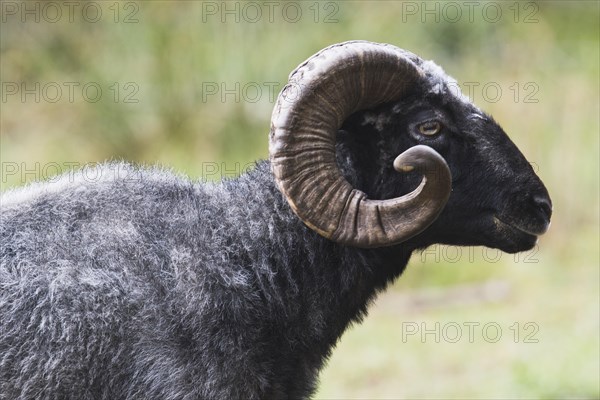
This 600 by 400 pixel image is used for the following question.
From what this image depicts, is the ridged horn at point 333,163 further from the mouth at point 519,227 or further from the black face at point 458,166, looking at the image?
the mouth at point 519,227

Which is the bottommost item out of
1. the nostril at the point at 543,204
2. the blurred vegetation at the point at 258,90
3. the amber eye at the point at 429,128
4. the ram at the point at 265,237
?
the ram at the point at 265,237

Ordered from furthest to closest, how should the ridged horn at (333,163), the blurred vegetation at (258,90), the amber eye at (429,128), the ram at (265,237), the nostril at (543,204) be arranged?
the blurred vegetation at (258,90) → the nostril at (543,204) → the amber eye at (429,128) → the ridged horn at (333,163) → the ram at (265,237)

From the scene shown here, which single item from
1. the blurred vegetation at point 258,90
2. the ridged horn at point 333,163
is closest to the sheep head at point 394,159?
the ridged horn at point 333,163

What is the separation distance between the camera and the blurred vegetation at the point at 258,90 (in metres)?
17.1

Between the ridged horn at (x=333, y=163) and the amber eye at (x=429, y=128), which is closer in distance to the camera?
the ridged horn at (x=333, y=163)

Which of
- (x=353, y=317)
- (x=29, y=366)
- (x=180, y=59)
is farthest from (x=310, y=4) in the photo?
(x=29, y=366)

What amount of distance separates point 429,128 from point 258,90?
38.6 feet

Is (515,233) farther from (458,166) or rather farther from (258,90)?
(258,90)

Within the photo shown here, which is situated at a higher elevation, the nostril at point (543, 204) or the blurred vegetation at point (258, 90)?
the blurred vegetation at point (258, 90)

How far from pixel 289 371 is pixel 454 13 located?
14.9 m

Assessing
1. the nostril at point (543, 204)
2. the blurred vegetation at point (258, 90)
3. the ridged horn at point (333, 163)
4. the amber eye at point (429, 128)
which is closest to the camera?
the ridged horn at point (333, 163)

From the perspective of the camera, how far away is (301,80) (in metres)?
6.11

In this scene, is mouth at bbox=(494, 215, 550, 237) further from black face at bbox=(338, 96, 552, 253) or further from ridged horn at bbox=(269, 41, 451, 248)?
ridged horn at bbox=(269, 41, 451, 248)

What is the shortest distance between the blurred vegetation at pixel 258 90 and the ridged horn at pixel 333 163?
9.66 m
